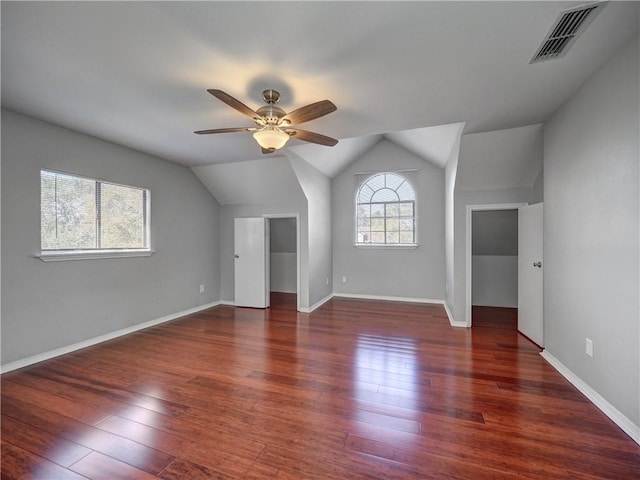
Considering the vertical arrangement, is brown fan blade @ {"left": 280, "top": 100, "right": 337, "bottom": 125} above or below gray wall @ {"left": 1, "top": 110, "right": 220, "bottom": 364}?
above

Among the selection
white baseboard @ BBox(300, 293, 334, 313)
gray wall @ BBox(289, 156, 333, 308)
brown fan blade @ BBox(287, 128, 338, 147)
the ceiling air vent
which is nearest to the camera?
the ceiling air vent

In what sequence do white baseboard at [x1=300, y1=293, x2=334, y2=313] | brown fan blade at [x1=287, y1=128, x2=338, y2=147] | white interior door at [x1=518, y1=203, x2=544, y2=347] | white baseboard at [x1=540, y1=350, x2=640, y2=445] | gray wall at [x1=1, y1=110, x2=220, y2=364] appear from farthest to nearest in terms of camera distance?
white baseboard at [x1=300, y1=293, x2=334, y2=313] < white interior door at [x1=518, y1=203, x2=544, y2=347] < gray wall at [x1=1, y1=110, x2=220, y2=364] < brown fan blade at [x1=287, y1=128, x2=338, y2=147] < white baseboard at [x1=540, y1=350, x2=640, y2=445]

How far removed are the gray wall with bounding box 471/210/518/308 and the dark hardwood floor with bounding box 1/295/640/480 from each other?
1939 mm

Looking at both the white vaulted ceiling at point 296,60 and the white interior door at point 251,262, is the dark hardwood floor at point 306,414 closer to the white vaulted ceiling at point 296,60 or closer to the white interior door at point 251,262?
the white interior door at point 251,262

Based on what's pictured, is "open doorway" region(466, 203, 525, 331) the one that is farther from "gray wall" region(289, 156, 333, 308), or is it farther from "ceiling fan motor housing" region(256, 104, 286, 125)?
"ceiling fan motor housing" region(256, 104, 286, 125)

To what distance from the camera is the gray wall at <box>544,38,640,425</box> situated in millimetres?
1789

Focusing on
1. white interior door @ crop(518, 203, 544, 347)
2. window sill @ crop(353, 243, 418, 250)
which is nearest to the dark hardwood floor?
white interior door @ crop(518, 203, 544, 347)

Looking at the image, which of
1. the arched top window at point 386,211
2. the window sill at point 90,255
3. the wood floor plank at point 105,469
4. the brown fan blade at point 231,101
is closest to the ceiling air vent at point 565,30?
the brown fan blade at point 231,101

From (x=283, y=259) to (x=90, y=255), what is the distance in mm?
3888

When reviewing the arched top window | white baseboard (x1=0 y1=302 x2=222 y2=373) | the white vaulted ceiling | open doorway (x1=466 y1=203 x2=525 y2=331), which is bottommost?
white baseboard (x1=0 y1=302 x2=222 y2=373)

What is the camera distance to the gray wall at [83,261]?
8.85 feet

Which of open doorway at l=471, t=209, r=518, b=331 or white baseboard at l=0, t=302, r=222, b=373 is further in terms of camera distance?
open doorway at l=471, t=209, r=518, b=331

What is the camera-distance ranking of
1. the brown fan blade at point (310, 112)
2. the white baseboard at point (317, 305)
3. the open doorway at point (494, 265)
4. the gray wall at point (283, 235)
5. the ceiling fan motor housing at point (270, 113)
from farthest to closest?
the gray wall at point (283, 235)
the white baseboard at point (317, 305)
the open doorway at point (494, 265)
the ceiling fan motor housing at point (270, 113)
the brown fan blade at point (310, 112)

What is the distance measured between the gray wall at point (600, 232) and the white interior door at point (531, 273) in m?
0.44
